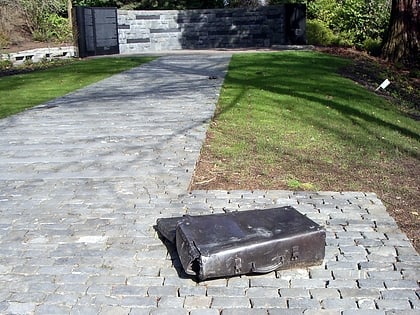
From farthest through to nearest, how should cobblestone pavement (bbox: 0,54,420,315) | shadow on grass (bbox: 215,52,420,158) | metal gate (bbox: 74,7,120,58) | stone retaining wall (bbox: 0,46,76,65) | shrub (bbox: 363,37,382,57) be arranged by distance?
shrub (bbox: 363,37,382,57)
metal gate (bbox: 74,7,120,58)
stone retaining wall (bbox: 0,46,76,65)
shadow on grass (bbox: 215,52,420,158)
cobblestone pavement (bbox: 0,54,420,315)

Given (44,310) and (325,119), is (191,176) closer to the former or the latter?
(44,310)

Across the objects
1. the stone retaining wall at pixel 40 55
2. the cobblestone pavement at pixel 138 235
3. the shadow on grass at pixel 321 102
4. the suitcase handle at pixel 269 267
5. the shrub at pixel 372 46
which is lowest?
the stone retaining wall at pixel 40 55

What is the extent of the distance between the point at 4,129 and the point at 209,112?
10.2 ft

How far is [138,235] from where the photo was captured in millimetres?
4207

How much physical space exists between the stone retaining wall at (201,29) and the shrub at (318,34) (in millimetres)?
1064

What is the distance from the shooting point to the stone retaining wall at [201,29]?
75.1 ft

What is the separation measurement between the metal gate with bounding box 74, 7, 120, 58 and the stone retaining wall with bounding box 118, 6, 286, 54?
0.81 meters

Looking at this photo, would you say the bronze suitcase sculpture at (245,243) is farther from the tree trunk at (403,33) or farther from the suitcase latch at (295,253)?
the tree trunk at (403,33)

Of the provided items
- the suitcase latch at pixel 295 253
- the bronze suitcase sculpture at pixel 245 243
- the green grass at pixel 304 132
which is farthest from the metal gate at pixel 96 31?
the suitcase latch at pixel 295 253

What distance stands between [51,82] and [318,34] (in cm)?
1276

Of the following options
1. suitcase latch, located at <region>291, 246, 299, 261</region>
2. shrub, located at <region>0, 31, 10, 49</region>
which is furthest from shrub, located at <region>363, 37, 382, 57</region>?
suitcase latch, located at <region>291, 246, 299, 261</region>

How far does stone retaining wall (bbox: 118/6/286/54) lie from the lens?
2289cm

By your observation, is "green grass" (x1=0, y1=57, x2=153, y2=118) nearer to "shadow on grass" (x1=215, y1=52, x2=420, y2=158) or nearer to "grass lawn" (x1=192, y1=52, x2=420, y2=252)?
"shadow on grass" (x1=215, y1=52, x2=420, y2=158)

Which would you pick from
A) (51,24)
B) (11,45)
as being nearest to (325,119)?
(11,45)
